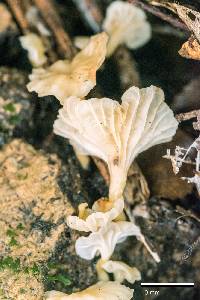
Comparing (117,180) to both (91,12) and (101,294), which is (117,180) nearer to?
(101,294)

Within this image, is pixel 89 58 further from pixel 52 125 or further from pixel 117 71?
pixel 52 125

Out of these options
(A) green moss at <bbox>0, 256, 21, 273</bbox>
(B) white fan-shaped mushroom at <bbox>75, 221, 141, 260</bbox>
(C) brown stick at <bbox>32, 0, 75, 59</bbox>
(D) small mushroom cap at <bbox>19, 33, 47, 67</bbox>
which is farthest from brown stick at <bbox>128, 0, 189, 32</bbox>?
(A) green moss at <bbox>0, 256, 21, 273</bbox>

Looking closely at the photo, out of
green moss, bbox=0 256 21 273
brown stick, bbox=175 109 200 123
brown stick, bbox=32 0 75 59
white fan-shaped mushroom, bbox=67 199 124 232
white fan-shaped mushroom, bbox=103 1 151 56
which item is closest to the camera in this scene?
white fan-shaped mushroom, bbox=67 199 124 232

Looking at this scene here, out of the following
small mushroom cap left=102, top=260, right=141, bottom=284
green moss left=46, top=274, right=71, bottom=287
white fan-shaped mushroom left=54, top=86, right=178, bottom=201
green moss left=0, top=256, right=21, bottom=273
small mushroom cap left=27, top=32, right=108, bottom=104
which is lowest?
small mushroom cap left=102, top=260, right=141, bottom=284

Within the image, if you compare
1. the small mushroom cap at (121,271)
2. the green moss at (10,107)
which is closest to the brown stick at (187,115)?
the small mushroom cap at (121,271)

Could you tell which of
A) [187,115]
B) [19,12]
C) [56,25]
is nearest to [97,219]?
[187,115]

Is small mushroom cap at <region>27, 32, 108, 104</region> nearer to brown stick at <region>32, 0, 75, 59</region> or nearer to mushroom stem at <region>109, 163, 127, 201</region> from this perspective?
brown stick at <region>32, 0, 75, 59</region>

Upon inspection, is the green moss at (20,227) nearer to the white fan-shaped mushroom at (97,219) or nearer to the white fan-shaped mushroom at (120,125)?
the white fan-shaped mushroom at (97,219)
